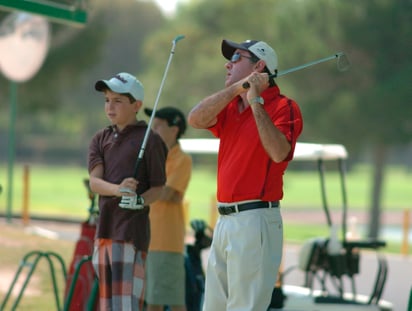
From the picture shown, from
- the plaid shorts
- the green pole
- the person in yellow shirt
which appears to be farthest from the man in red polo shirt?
the green pole

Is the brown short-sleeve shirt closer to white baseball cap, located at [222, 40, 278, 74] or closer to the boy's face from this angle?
the boy's face

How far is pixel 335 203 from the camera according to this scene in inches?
1644

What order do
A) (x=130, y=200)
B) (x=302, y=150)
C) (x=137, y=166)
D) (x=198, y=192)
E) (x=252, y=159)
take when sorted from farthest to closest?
1. (x=198, y=192)
2. (x=302, y=150)
3. (x=137, y=166)
4. (x=130, y=200)
5. (x=252, y=159)

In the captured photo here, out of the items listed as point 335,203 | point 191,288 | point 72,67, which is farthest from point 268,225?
point 335,203

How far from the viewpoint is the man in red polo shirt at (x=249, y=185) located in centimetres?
481

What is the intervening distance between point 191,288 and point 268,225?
9.22 ft

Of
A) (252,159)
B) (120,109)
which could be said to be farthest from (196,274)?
(252,159)

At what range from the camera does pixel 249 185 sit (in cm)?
489

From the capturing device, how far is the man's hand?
530 cm

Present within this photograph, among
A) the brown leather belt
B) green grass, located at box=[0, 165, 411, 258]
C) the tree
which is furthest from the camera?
green grass, located at box=[0, 165, 411, 258]

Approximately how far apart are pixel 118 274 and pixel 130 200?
1.70 ft

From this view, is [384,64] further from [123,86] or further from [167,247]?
[123,86]

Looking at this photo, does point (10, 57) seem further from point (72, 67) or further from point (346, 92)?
point (72, 67)

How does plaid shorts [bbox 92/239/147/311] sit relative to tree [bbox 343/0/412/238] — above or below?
below
